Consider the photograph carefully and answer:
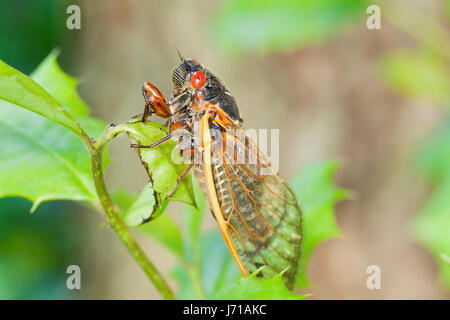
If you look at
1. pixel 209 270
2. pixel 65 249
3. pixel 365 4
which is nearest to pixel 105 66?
pixel 65 249

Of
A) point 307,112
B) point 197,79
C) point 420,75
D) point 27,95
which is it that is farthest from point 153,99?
point 307,112

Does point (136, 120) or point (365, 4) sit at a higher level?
point (365, 4)

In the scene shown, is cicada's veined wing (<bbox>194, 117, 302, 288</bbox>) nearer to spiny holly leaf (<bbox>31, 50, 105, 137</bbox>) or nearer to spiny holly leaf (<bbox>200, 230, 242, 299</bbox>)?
spiny holly leaf (<bbox>200, 230, 242, 299</bbox>)

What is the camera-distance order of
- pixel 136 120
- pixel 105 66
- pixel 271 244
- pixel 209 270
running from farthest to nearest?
pixel 105 66, pixel 209 270, pixel 271 244, pixel 136 120

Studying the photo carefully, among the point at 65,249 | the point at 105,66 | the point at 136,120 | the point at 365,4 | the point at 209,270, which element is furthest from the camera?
the point at 105,66

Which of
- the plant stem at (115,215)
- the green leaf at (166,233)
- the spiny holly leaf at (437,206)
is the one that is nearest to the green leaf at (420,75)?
the spiny holly leaf at (437,206)

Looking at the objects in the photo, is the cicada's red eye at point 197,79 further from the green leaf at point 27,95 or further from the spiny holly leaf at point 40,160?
the green leaf at point 27,95
